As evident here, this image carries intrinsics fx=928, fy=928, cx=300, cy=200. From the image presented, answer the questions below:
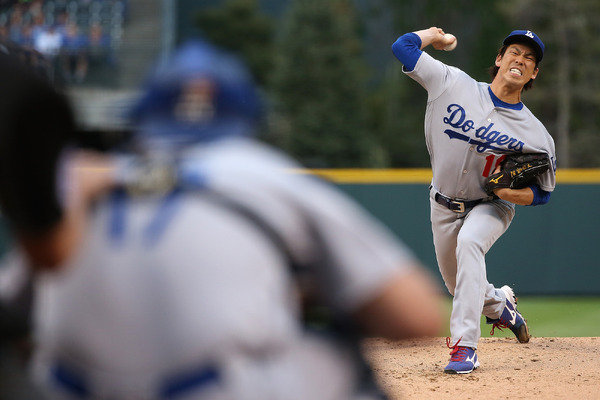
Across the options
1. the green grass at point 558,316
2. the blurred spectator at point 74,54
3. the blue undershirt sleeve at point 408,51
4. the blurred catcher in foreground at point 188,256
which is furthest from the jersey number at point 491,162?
the blurred spectator at point 74,54

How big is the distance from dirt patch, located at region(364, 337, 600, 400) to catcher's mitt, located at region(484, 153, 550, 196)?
41.6 inches

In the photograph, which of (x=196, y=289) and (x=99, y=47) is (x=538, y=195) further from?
(x=99, y=47)

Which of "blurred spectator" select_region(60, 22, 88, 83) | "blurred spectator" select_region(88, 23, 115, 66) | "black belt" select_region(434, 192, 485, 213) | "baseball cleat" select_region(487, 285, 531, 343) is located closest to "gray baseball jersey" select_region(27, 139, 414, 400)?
"black belt" select_region(434, 192, 485, 213)

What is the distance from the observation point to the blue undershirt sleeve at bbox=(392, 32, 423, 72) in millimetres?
5527

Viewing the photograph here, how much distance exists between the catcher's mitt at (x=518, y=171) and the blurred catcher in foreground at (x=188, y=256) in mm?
3832

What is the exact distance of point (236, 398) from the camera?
1.54m

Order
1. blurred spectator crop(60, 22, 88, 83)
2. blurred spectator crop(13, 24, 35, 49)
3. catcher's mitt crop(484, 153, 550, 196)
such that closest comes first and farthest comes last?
1. catcher's mitt crop(484, 153, 550, 196)
2. blurred spectator crop(13, 24, 35, 49)
3. blurred spectator crop(60, 22, 88, 83)

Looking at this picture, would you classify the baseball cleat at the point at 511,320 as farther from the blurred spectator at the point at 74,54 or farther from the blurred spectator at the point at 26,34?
the blurred spectator at the point at 74,54

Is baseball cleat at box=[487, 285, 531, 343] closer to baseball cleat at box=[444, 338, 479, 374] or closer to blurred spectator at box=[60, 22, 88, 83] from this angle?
baseball cleat at box=[444, 338, 479, 374]

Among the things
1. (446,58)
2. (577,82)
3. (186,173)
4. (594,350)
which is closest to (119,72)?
(446,58)

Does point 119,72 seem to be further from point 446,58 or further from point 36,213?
point 36,213

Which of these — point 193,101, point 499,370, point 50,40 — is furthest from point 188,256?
point 50,40

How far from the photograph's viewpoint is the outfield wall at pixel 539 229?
8.93 meters

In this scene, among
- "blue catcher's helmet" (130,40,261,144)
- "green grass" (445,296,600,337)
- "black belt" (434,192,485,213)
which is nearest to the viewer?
"blue catcher's helmet" (130,40,261,144)
